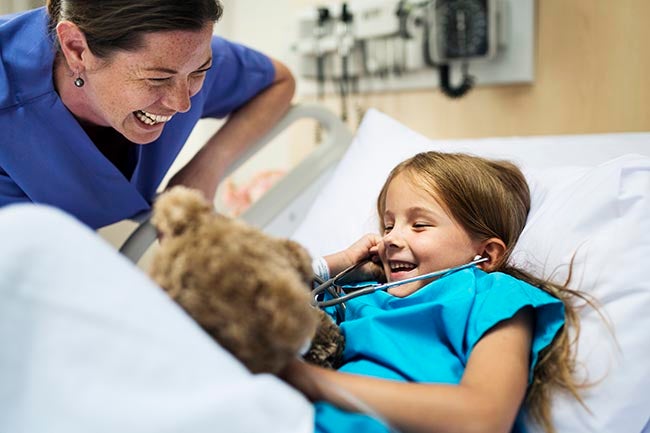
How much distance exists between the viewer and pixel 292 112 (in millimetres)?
1862

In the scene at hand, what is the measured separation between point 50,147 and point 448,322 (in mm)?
859

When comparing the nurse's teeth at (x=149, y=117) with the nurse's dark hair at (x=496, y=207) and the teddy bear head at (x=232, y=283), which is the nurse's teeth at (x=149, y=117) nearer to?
the nurse's dark hair at (x=496, y=207)

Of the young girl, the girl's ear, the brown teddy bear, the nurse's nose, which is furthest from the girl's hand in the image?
the brown teddy bear

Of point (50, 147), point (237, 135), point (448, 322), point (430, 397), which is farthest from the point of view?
point (237, 135)

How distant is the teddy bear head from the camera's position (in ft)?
2.16

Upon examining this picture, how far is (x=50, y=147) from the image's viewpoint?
1350 mm

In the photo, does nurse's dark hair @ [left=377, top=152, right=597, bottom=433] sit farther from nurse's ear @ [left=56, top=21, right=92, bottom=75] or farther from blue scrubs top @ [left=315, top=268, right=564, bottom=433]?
nurse's ear @ [left=56, top=21, right=92, bottom=75]

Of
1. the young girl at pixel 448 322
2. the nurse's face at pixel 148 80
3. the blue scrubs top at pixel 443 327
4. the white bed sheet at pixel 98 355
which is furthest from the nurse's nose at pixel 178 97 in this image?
the white bed sheet at pixel 98 355

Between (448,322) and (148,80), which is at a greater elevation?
(148,80)

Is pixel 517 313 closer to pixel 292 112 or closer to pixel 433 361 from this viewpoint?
pixel 433 361

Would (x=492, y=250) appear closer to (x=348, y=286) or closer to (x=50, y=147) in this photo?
(x=348, y=286)

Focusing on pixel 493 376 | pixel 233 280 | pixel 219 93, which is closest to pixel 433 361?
pixel 493 376

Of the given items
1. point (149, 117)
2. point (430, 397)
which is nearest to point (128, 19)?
point (149, 117)

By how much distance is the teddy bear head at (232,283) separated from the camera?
0.66 meters
